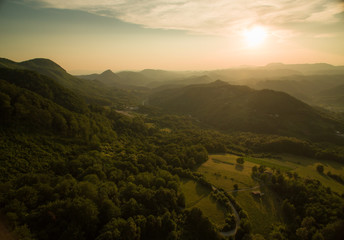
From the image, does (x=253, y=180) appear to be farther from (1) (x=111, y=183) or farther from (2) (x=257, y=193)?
(1) (x=111, y=183)

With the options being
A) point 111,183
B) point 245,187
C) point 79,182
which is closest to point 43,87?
point 79,182

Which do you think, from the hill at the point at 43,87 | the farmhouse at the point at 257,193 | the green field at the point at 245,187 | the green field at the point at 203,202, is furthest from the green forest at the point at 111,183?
the farmhouse at the point at 257,193

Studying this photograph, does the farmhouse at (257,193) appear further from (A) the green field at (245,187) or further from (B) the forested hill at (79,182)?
(B) the forested hill at (79,182)

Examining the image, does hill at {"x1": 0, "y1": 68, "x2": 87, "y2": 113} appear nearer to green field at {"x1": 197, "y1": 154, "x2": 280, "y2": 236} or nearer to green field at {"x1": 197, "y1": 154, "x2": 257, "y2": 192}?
green field at {"x1": 197, "y1": 154, "x2": 257, "y2": 192}

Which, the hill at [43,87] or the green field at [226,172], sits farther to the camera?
the hill at [43,87]

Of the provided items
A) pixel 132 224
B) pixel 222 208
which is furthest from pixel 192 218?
pixel 132 224

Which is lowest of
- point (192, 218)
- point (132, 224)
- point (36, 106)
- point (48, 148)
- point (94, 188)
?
point (192, 218)

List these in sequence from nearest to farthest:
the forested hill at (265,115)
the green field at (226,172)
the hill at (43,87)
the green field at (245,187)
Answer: the green field at (245,187) < the green field at (226,172) < the hill at (43,87) < the forested hill at (265,115)

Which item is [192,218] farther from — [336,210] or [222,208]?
[336,210]
